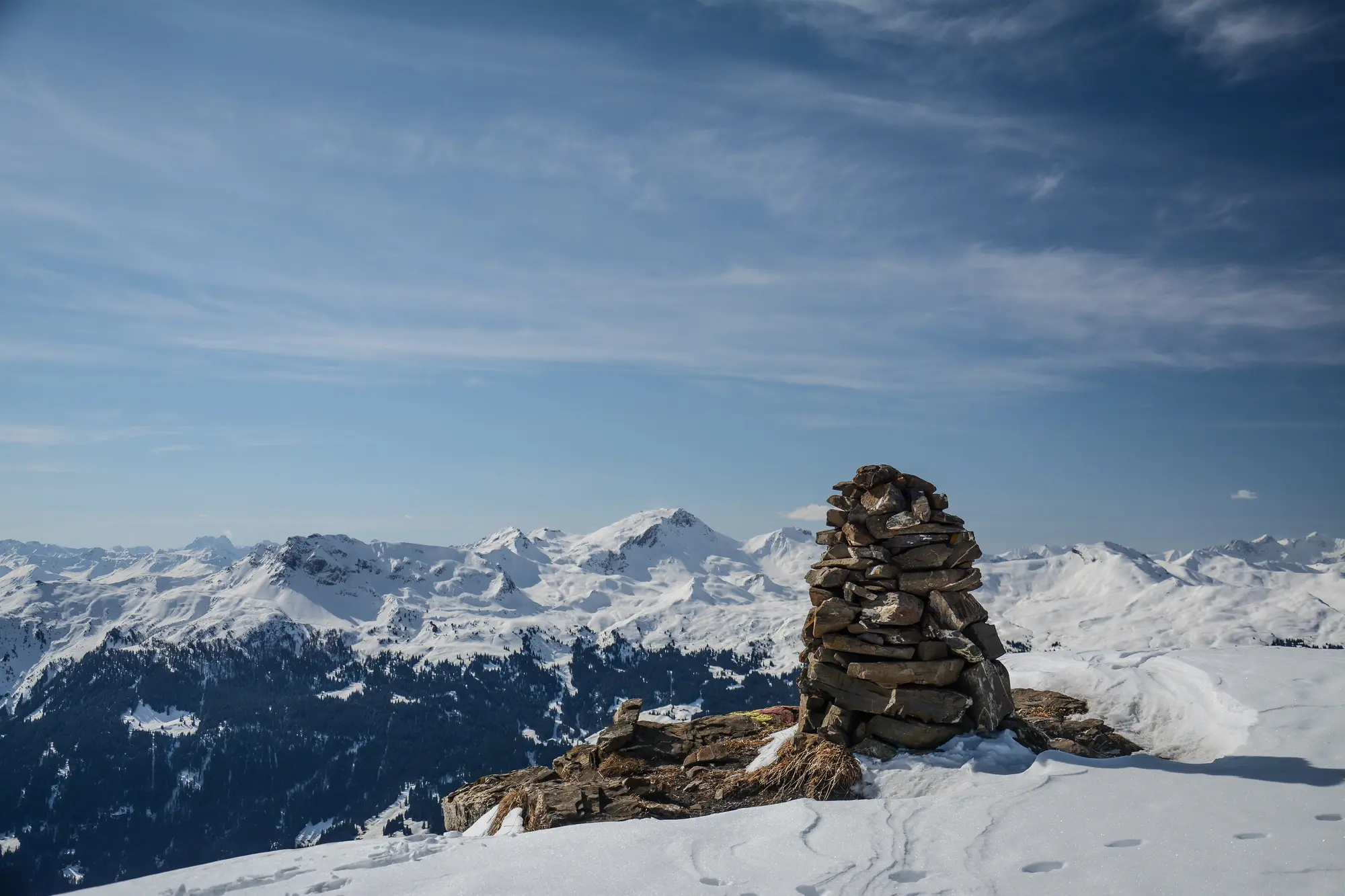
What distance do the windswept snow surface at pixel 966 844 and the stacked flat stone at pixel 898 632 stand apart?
1334 millimetres

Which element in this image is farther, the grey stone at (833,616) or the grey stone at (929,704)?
the grey stone at (833,616)

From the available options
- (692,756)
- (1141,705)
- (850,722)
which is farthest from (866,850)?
(1141,705)

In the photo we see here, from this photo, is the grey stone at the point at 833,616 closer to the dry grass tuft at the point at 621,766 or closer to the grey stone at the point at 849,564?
the grey stone at the point at 849,564

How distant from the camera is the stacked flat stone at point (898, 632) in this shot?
1555 centimetres

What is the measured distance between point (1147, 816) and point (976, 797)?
7.84 feet

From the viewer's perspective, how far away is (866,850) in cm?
1003

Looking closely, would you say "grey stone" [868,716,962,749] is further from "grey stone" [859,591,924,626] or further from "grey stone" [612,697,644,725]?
→ "grey stone" [612,697,644,725]

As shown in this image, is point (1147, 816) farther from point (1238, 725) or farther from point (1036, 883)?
point (1238, 725)

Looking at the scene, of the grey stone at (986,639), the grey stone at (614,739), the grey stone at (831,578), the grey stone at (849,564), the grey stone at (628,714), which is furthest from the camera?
the grey stone at (628,714)

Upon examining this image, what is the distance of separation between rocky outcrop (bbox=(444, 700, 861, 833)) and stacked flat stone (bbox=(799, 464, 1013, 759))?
1374 millimetres

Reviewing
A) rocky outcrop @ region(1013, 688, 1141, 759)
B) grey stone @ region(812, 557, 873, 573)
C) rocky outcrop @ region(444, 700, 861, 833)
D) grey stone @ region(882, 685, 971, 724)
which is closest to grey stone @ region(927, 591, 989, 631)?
grey stone @ region(882, 685, 971, 724)

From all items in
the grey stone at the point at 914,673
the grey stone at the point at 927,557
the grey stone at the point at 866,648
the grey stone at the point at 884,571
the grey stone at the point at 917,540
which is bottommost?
the grey stone at the point at 914,673

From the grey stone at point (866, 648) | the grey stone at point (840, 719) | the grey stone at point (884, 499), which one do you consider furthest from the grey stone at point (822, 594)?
the grey stone at point (840, 719)

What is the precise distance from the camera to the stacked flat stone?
15547mm
